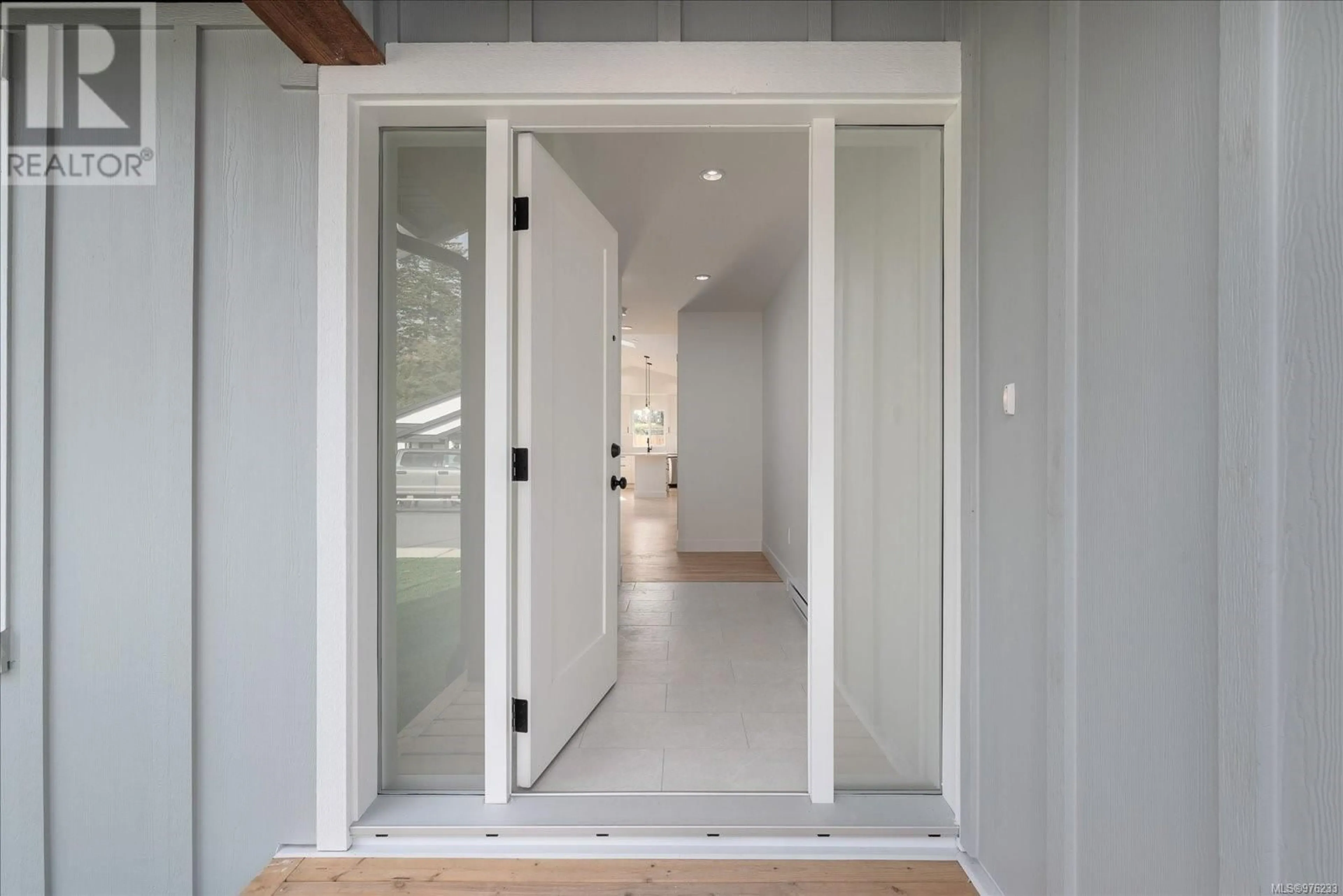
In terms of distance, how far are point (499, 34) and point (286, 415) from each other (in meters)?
1.26

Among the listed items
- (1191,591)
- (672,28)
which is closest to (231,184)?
(672,28)

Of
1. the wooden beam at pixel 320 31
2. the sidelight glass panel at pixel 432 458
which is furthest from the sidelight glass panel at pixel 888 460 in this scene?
the wooden beam at pixel 320 31

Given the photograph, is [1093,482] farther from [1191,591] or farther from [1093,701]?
[1093,701]

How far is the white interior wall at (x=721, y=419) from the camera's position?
19.6ft

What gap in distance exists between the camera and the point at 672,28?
159cm

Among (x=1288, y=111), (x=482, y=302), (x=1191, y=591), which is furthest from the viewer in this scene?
(x=482, y=302)

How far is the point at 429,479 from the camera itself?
5.88ft

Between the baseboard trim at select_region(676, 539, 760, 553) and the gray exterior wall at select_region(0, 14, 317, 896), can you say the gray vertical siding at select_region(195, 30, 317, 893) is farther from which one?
the baseboard trim at select_region(676, 539, 760, 553)

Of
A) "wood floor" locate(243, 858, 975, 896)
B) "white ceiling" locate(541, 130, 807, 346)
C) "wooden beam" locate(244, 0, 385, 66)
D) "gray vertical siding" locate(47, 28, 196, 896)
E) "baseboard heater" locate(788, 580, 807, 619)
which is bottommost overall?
"wood floor" locate(243, 858, 975, 896)

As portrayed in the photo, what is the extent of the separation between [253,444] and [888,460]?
1.90 meters

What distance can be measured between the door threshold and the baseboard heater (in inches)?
80.6

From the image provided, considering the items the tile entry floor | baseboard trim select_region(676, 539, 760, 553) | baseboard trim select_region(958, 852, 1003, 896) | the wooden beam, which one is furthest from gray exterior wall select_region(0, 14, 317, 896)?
baseboard trim select_region(676, 539, 760, 553)

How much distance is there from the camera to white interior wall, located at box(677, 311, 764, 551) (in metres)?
5.99

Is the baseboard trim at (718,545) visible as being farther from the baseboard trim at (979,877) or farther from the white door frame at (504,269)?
the baseboard trim at (979,877)
